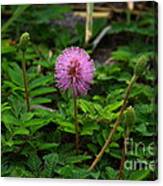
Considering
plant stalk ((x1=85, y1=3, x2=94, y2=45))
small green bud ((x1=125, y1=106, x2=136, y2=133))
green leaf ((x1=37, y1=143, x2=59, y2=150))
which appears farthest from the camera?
plant stalk ((x1=85, y1=3, x2=94, y2=45))

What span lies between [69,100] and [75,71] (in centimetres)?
9

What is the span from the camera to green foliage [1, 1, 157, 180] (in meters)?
1.77

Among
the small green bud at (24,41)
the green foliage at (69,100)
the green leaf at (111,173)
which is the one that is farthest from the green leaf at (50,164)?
the small green bud at (24,41)

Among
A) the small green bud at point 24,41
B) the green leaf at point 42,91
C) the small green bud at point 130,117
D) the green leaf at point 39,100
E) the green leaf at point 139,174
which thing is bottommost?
the green leaf at point 139,174

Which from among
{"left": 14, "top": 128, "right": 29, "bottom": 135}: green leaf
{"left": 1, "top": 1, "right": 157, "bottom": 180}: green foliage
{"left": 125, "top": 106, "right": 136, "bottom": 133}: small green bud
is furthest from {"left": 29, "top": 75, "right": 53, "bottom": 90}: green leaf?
{"left": 125, "top": 106, "right": 136, "bottom": 133}: small green bud

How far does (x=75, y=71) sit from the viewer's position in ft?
5.83

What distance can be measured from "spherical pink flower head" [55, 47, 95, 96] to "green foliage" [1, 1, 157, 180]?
2 cm

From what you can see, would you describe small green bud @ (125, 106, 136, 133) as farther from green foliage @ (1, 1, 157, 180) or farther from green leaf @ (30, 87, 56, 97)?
green leaf @ (30, 87, 56, 97)

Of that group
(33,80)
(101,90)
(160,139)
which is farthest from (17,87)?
(160,139)

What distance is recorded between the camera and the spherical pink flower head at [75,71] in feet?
5.84

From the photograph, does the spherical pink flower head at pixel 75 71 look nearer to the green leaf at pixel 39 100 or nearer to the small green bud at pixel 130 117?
the green leaf at pixel 39 100

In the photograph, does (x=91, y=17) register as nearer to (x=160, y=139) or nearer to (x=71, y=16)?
(x=71, y=16)

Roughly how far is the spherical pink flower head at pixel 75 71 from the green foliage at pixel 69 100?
2cm

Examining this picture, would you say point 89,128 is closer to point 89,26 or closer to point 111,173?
point 111,173
